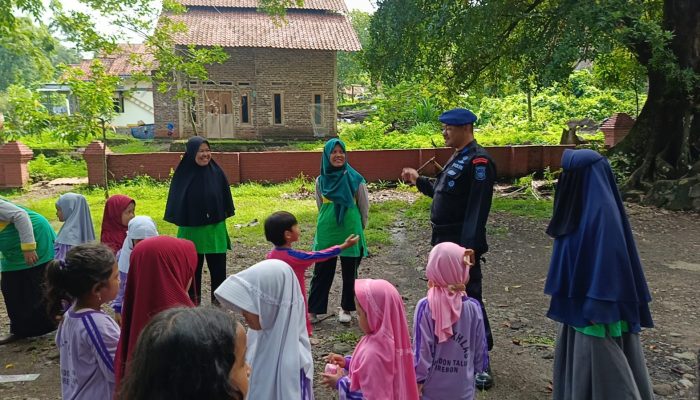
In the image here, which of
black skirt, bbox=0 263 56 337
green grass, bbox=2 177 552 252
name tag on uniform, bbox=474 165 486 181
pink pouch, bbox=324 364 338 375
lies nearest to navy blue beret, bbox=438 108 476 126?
name tag on uniform, bbox=474 165 486 181

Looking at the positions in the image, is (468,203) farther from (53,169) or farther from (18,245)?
(53,169)

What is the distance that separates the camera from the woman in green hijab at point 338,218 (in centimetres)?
496

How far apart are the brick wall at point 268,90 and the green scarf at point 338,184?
1734 centimetres

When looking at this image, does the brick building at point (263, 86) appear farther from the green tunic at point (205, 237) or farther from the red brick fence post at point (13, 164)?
the green tunic at point (205, 237)

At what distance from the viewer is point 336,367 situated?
8.75 ft

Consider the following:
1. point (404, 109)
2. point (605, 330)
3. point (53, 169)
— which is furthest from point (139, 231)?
point (404, 109)

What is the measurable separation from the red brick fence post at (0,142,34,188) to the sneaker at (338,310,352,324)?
39.4ft

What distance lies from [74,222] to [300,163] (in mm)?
9202

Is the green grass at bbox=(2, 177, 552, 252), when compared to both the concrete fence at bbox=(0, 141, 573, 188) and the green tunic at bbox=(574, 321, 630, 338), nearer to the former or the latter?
the concrete fence at bbox=(0, 141, 573, 188)

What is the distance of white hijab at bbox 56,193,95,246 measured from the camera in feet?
15.3

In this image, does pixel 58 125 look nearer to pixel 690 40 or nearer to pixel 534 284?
pixel 534 284

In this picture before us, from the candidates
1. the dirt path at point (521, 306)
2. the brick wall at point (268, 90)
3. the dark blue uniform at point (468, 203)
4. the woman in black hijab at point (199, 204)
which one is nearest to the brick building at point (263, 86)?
the brick wall at point (268, 90)

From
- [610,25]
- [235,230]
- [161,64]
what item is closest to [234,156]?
[161,64]

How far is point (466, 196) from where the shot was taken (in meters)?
3.96
